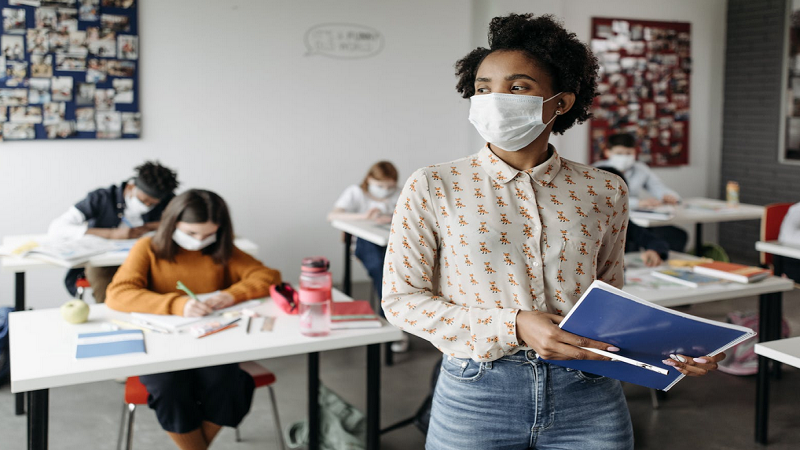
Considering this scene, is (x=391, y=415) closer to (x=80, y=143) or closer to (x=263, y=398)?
(x=263, y=398)

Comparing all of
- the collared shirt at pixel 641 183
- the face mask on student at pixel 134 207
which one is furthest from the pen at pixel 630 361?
the collared shirt at pixel 641 183

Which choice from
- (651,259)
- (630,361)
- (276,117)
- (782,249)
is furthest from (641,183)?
(630,361)

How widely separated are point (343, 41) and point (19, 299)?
10.4ft

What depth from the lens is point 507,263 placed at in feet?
4.08

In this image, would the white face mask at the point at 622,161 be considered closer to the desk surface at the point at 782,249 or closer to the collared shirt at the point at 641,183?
the collared shirt at the point at 641,183

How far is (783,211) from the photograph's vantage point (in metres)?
4.30

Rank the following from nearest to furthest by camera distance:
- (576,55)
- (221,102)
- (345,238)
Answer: (576,55) → (345,238) → (221,102)

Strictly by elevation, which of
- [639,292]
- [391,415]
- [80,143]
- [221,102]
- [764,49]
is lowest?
[391,415]

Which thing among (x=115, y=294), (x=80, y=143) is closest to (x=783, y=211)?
(x=115, y=294)

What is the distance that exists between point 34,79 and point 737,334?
465 cm

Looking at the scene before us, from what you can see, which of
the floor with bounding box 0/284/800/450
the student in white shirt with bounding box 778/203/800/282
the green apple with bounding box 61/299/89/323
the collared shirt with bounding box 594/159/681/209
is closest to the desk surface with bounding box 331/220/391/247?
the floor with bounding box 0/284/800/450

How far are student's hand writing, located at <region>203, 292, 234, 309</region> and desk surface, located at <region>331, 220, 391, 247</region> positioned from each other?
125 centimetres

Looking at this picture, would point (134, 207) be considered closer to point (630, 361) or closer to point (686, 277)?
point (686, 277)

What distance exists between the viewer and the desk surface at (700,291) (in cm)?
275
